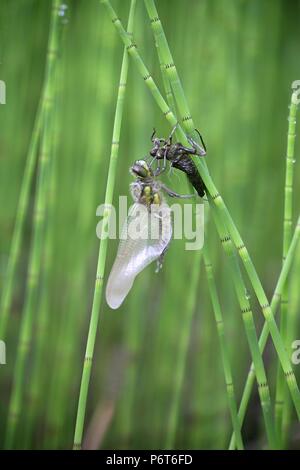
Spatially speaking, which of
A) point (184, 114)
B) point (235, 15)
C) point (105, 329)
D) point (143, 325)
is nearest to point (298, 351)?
point (143, 325)

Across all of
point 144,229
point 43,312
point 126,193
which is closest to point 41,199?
point 144,229

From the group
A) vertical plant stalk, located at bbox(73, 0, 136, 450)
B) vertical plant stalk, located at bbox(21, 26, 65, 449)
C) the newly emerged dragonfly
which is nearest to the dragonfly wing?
the newly emerged dragonfly

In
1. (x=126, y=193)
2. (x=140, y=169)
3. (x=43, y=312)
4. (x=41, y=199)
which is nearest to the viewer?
(x=140, y=169)

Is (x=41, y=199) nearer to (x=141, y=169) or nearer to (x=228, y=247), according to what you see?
(x=141, y=169)

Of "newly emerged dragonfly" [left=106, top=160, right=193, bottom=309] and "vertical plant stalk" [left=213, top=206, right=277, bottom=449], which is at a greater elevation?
"newly emerged dragonfly" [left=106, top=160, right=193, bottom=309]

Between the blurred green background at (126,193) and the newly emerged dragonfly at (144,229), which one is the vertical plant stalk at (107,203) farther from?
the blurred green background at (126,193)

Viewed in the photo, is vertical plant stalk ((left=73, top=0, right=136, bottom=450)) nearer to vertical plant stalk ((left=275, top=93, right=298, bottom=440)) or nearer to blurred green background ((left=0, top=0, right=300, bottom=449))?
vertical plant stalk ((left=275, top=93, right=298, bottom=440))

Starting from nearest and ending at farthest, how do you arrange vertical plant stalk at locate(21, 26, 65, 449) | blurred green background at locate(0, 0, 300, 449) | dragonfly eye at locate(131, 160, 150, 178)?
1. dragonfly eye at locate(131, 160, 150, 178)
2. vertical plant stalk at locate(21, 26, 65, 449)
3. blurred green background at locate(0, 0, 300, 449)
